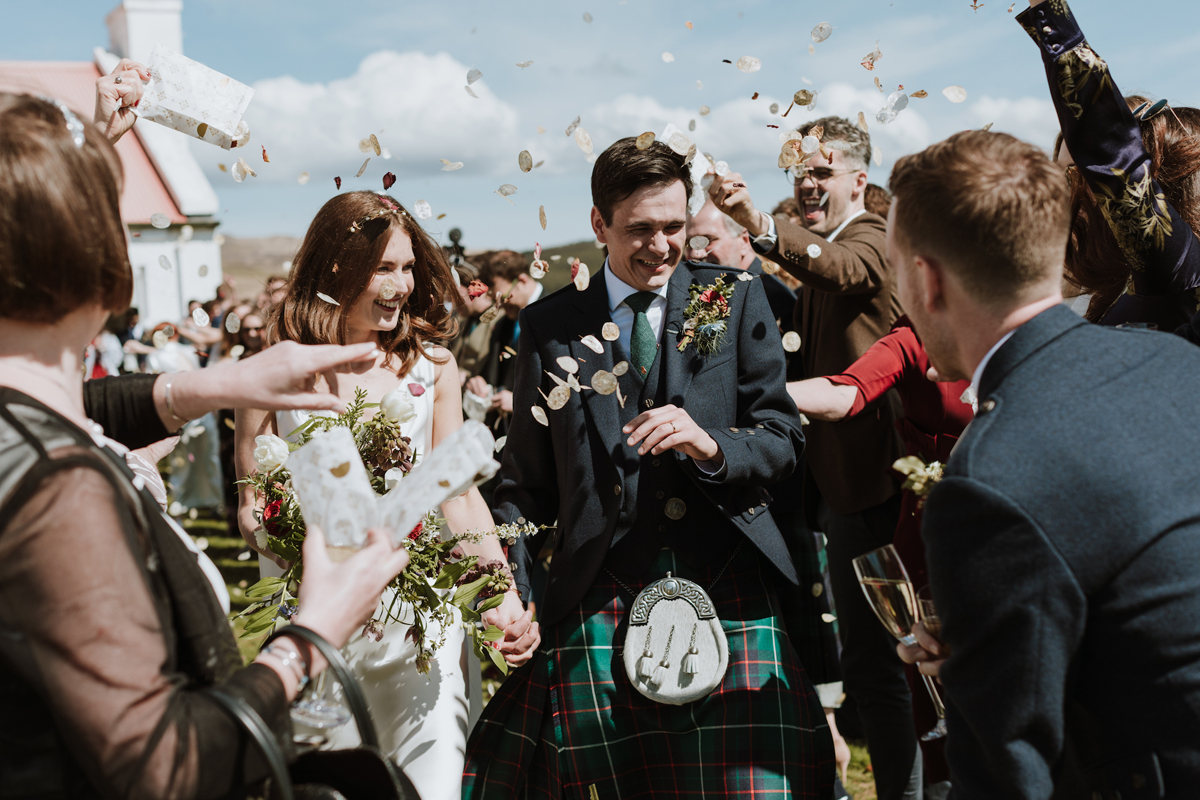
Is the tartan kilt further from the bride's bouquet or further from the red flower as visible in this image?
the red flower

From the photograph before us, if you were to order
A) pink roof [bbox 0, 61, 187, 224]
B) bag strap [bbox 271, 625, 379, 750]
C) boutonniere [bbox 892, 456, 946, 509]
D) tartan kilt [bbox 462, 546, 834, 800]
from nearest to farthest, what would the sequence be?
bag strap [bbox 271, 625, 379, 750] → boutonniere [bbox 892, 456, 946, 509] → tartan kilt [bbox 462, 546, 834, 800] → pink roof [bbox 0, 61, 187, 224]

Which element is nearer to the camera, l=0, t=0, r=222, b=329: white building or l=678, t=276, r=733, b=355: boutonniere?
l=678, t=276, r=733, b=355: boutonniere

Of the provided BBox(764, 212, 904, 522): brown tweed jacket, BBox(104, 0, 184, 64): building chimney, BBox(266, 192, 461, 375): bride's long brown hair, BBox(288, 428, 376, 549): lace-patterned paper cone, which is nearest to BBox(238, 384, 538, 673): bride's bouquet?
BBox(266, 192, 461, 375): bride's long brown hair

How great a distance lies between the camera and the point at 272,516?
8.09ft

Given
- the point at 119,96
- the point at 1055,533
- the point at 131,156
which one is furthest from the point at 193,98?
the point at 131,156

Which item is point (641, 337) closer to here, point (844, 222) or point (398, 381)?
point (398, 381)

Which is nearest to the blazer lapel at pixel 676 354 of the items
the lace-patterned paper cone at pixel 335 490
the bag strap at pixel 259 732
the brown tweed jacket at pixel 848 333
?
the brown tweed jacket at pixel 848 333

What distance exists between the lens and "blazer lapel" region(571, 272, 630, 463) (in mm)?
2824

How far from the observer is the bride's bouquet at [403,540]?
97.2 inches

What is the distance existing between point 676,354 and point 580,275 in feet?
1.40

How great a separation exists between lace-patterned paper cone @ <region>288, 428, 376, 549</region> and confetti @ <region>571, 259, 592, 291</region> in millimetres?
1456

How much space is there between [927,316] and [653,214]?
1215 millimetres

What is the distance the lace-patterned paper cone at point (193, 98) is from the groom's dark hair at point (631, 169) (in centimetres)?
108

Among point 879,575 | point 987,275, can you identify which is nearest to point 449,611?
point 879,575
